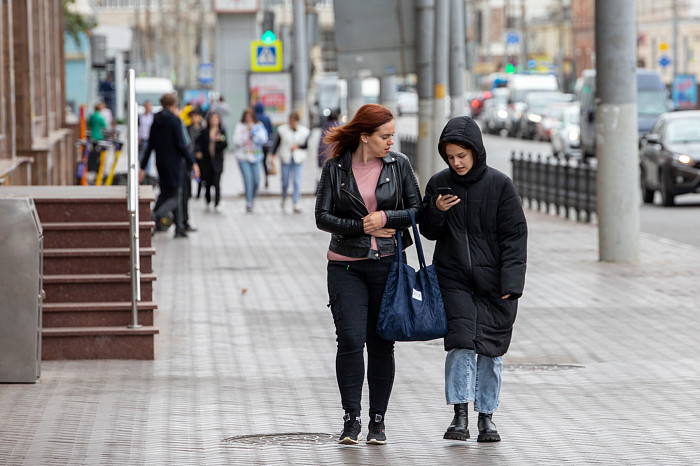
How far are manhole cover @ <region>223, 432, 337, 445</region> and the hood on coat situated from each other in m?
1.40

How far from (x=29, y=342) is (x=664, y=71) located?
81.7 metres

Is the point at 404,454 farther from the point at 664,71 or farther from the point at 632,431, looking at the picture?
the point at 664,71

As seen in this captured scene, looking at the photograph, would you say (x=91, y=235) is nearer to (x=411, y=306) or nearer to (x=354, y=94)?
(x=411, y=306)

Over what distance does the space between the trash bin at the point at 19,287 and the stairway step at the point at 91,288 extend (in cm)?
111

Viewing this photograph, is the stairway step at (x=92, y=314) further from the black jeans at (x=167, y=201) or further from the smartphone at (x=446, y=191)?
the black jeans at (x=167, y=201)

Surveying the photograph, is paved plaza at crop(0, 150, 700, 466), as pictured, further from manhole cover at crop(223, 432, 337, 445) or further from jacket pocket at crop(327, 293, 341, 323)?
jacket pocket at crop(327, 293, 341, 323)

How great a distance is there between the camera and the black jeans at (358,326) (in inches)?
282

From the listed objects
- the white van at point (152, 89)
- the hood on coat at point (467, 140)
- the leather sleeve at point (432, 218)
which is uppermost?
the white van at point (152, 89)

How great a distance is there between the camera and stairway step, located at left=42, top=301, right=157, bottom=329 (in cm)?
988

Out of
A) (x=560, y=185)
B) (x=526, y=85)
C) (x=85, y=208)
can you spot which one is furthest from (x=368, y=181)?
(x=526, y=85)

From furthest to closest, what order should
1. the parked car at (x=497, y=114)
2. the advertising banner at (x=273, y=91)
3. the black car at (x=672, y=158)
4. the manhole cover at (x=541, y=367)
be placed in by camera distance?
1. the parked car at (x=497, y=114)
2. the advertising banner at (x=273, y=91)
3. the black car at (x=672, y=158)
4. the manhole cover at (x=541, y=367)

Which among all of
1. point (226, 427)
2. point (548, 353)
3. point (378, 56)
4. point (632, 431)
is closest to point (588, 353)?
point (548, 353)

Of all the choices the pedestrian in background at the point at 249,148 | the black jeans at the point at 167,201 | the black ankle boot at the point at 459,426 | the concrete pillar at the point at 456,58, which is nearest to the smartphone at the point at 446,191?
the black ankle boot at the point at 459,426

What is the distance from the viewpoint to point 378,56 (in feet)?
73.4
